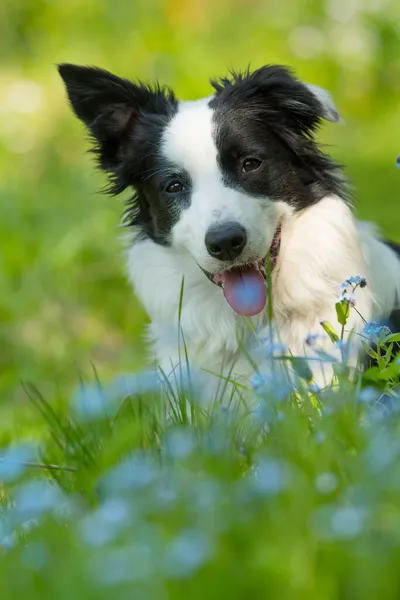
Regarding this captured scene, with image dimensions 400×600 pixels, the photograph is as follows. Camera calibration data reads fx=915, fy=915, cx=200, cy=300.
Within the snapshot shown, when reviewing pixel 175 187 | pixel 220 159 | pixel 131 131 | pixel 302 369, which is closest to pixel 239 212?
pixel 220 159

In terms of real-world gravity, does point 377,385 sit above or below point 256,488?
below

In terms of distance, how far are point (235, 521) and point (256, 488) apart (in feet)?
0.23

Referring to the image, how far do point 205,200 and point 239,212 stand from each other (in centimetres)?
17

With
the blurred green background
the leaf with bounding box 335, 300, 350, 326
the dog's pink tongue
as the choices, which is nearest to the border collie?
the dog's pink tongue

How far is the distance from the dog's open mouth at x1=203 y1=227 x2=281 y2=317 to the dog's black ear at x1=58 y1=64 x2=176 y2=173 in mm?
737

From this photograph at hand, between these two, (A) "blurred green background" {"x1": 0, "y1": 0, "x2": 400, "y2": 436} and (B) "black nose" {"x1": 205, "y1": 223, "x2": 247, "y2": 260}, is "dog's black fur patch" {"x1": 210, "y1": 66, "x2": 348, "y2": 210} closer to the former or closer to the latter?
(B) "black nose" {"x1": 205, "y1": 223, "x2": 247, "y2": 260}

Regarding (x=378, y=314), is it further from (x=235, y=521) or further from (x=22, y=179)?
(x=22, y=179)

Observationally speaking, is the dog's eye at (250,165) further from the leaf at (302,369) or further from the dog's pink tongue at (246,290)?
the leaf at (302,369)

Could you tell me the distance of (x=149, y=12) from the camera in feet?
39.5

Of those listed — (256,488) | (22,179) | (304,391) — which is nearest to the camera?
(256,488)

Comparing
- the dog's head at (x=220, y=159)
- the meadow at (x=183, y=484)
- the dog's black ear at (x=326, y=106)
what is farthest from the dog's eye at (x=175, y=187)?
the meadow at (x=183, y=484)

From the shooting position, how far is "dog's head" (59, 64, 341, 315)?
334cm

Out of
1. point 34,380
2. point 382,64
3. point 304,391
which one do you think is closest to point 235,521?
point 304,391

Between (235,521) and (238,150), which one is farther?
(238,150)
